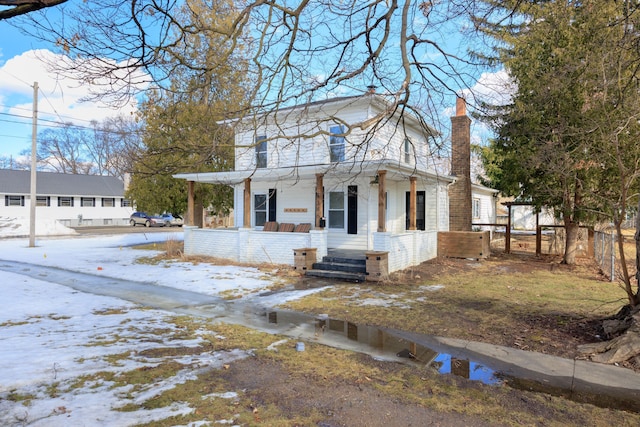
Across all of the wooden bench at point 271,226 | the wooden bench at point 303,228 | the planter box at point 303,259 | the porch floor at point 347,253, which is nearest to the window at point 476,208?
the porch floor at point 347,253

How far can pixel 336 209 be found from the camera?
575 inches

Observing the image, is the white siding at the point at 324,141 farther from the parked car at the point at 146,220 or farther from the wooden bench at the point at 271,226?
the parked car at the point at 146,220

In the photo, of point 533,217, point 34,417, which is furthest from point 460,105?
point 533,217

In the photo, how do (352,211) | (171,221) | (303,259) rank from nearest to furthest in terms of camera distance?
(303,259) < (352,211) < (171,221)

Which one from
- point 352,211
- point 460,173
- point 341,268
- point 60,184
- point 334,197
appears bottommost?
point 341,268

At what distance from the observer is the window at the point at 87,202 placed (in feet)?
133

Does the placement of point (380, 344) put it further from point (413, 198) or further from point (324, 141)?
point (324, 141)

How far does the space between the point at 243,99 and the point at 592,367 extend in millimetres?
7848

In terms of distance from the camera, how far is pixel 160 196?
1958 cm

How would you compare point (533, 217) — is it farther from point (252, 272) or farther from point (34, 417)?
point (34, 417)

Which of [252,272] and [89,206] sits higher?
[89,206]

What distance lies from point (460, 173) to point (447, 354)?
40.4ft

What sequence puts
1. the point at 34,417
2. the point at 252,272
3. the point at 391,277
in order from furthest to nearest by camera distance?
the point at 252,272, the point at 391,277, the point at 34,417

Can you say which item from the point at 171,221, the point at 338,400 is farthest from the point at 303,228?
the point at 171,221
